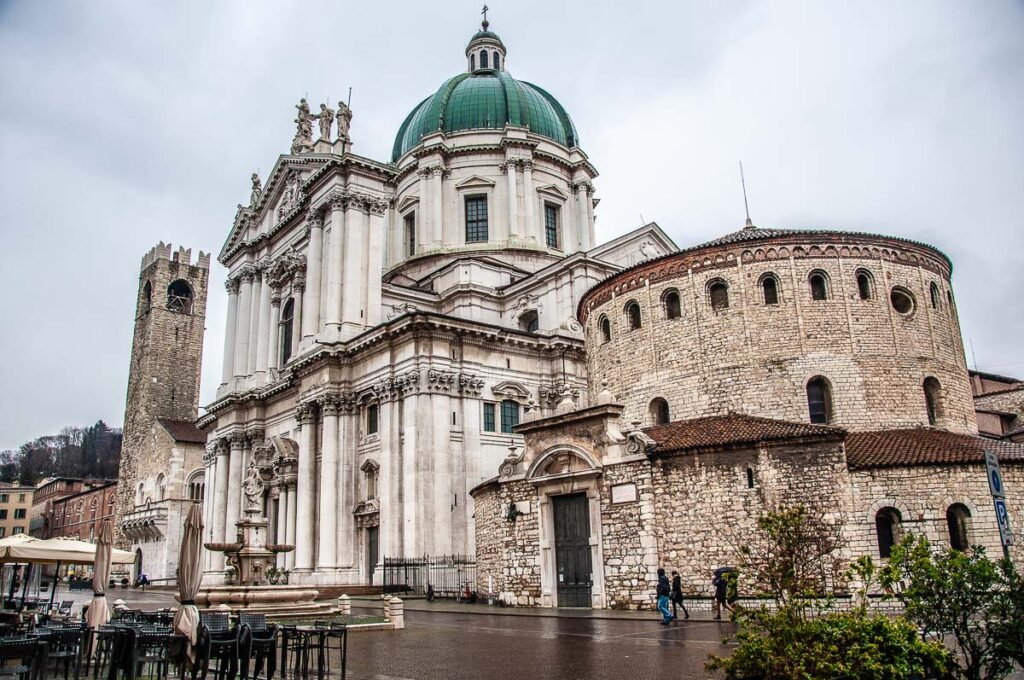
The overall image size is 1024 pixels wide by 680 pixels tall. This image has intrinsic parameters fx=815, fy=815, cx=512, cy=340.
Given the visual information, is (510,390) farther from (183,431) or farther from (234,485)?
(183,431)

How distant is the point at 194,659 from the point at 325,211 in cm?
3372

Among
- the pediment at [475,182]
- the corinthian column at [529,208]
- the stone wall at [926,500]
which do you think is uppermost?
the pediment at [475,182]

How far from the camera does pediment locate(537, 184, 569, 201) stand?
167ft

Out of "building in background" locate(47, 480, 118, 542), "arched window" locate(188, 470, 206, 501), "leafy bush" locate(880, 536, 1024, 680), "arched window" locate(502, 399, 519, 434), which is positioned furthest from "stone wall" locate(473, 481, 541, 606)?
"building in background" locate(47, 480, 118, 542)

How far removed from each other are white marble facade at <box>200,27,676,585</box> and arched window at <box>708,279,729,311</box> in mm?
12897

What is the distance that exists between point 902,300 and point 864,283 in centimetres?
146

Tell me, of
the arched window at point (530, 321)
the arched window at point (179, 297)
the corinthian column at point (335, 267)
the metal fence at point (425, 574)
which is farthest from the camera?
the arched window at point (179, 297)

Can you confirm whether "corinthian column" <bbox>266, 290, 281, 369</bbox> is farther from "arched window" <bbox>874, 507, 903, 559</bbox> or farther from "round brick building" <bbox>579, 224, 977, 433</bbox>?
"arched window" <bbox>874, 507, 903, 559</bbox>

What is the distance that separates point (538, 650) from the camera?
13.6 meters

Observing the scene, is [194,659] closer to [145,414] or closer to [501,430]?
[501,430]

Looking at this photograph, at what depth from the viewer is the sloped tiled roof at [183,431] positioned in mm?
62906

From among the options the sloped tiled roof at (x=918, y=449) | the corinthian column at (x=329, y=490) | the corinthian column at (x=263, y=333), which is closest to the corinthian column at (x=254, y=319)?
the corinthian column at (x=263, y=333)

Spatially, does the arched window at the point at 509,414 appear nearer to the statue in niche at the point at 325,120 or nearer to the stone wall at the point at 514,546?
the stone wall at the point at 514,546

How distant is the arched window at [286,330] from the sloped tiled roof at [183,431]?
19.9 m
